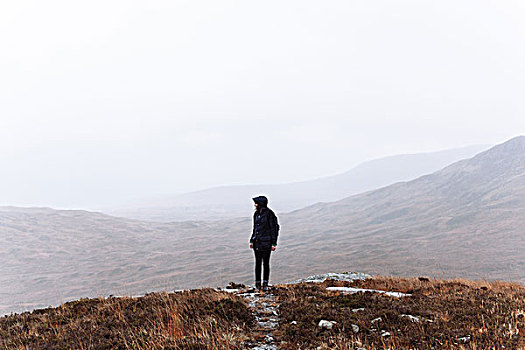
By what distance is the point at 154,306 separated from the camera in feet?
28.3

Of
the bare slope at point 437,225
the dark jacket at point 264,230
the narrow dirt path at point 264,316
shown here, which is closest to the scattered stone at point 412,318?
the narrow dirt path at point 264,316

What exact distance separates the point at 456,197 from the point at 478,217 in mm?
33615

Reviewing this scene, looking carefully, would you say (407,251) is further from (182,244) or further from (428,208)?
(182,244)

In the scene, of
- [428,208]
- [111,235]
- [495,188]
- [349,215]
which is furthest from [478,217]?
[111,235]

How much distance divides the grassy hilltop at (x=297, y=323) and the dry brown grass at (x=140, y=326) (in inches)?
0.8

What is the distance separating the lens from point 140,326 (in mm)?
7145

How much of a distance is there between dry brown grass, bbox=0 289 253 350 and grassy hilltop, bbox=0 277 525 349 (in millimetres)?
20

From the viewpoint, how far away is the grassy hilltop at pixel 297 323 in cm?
589

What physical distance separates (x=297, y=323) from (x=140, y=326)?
353 centimetres

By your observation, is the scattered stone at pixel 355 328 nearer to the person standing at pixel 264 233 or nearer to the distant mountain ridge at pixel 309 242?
the person standing at pixel 264 233

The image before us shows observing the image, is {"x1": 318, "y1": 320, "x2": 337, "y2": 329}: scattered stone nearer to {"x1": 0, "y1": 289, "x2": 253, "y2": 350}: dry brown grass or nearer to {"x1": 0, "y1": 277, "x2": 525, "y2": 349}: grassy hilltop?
{"x1": 0, "y1": 277, "x2": 525, "y2": 349}: grassy hilltop

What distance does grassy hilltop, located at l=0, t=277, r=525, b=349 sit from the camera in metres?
5.89

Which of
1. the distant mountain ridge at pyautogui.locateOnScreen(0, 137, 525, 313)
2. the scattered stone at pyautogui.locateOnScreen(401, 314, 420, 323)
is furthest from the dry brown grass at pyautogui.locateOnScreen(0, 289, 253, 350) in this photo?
the distant mountain ridge at pyautogui.locateOnScreen(0, 137, 525, 313)

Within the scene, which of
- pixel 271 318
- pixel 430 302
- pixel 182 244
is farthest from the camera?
pixel 182 244
